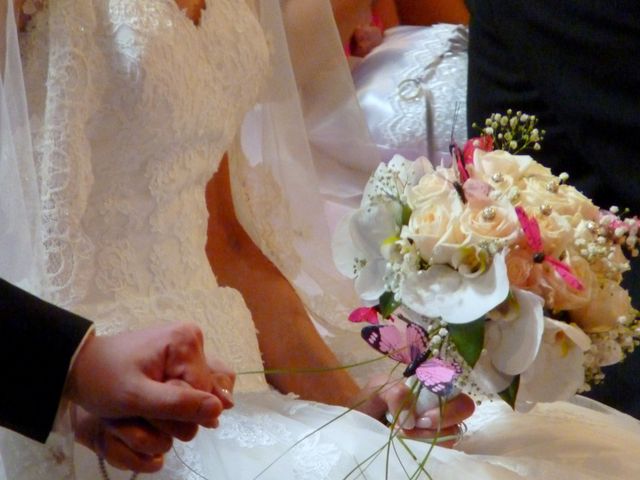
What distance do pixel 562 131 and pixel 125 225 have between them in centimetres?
76

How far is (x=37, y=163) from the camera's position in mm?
864

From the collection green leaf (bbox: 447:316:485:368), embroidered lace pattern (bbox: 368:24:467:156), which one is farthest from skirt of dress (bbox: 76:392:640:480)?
embroidered lace pattern (bbox: 368:24:467:156)

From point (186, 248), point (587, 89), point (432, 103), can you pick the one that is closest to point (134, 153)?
point (186, 248)

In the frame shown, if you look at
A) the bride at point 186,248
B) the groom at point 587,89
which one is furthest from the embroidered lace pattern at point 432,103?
the bride at point 186,248

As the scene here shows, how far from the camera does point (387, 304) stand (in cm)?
79

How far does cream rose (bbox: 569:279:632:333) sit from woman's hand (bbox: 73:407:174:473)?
31 cm

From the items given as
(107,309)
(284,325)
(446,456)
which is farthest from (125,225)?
(446,456)

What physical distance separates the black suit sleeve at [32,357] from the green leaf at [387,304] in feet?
0.77

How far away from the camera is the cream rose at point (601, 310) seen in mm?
775

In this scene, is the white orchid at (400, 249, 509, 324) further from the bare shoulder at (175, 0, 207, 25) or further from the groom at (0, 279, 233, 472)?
the bare shoulder at (175, 0, 207, 25)

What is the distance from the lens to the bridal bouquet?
74 centimetres

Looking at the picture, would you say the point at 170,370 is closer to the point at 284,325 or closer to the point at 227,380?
the point at 227,380

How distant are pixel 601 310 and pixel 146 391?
35 cm

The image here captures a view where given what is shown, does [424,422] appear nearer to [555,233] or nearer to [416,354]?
[416,354]
